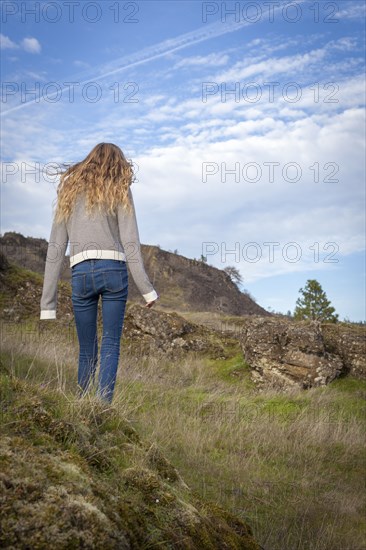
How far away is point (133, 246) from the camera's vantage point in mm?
4457

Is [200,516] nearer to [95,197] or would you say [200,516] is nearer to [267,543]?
[267,543]

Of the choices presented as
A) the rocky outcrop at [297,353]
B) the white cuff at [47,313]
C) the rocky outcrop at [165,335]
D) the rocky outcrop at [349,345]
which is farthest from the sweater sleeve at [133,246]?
the rocky outcrop at [349,345]

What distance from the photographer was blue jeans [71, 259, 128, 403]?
4.34 meters

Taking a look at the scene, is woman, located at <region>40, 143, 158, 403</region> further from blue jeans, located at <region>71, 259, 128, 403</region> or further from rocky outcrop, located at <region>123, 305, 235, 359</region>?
rocky outcrop, located at <region>123, 305, 235, 359</region>

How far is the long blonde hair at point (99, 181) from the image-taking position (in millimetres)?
4496

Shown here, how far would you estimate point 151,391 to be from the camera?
673 centimetres

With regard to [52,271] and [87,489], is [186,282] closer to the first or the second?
[52,271]

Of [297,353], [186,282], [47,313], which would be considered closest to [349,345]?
[297,353]

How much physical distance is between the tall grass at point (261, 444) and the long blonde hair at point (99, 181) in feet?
4.85

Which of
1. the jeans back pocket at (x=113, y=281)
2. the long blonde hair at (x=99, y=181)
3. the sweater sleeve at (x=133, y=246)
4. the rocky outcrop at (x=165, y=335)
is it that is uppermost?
the long blonde hair at (x=99, y=181)

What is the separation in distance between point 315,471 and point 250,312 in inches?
1315

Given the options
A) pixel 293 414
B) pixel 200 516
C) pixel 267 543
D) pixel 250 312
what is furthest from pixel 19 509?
pixel 250 312

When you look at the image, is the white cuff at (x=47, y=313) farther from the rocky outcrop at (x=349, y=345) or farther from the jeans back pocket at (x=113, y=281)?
the rocky outcrop at (x=349, y=345)

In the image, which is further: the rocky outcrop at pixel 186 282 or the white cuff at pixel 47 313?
the rocky outcrop at pixel 186 282
